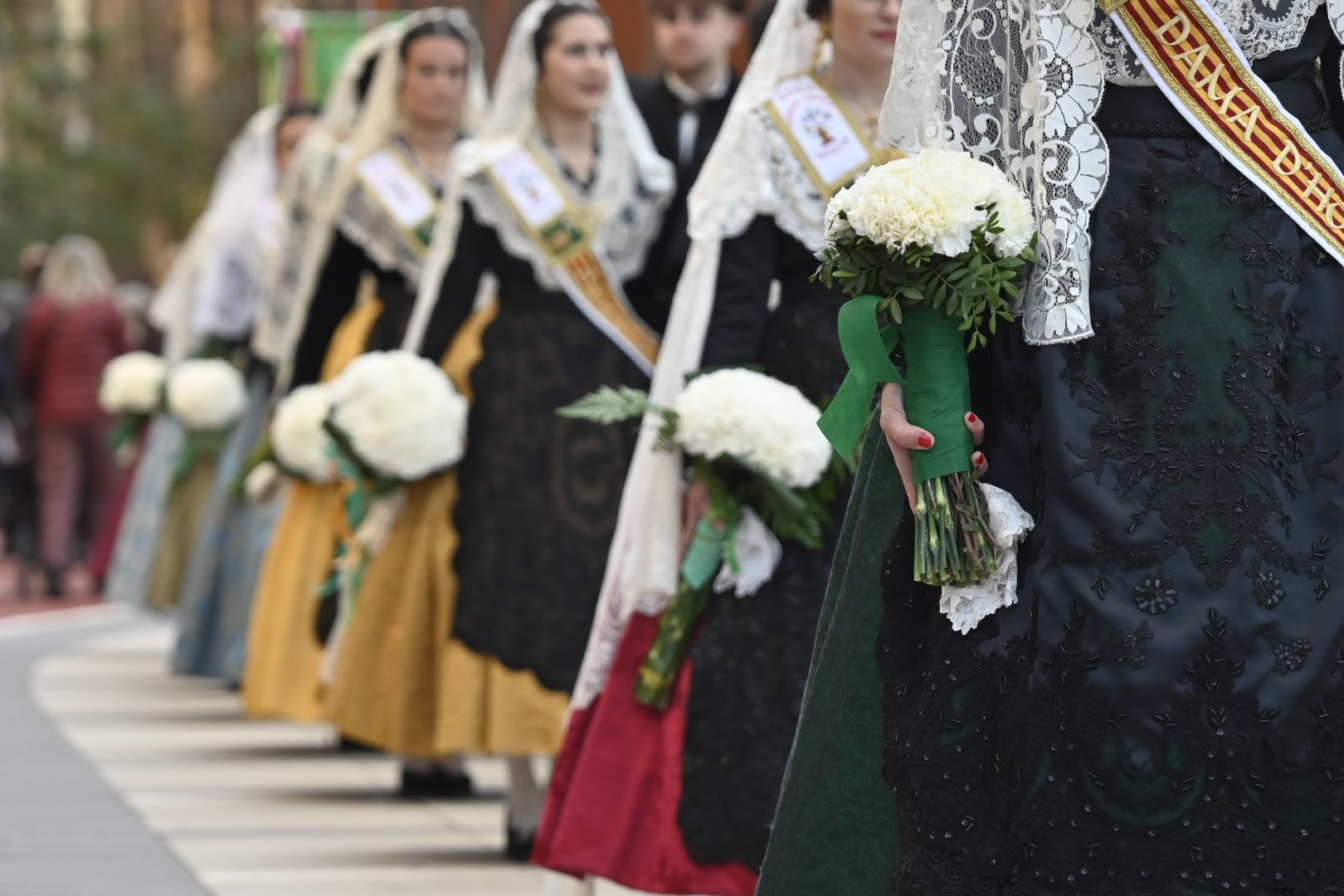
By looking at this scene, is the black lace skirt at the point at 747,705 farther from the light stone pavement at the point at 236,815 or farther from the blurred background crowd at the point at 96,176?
the blurred background crowd at the point at 96,176

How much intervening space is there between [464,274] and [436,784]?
161cm

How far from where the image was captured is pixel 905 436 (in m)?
3.10

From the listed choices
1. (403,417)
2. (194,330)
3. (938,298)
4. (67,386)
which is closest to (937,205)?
(938,298)

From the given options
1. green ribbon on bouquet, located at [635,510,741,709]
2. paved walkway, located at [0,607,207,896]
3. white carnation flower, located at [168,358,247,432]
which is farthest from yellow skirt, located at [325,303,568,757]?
white carnation flower, located at [168,358,247,432]

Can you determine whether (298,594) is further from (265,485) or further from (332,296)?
(332,296)

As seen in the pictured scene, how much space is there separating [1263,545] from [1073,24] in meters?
0.64

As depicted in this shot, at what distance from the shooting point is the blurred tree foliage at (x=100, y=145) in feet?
91.8

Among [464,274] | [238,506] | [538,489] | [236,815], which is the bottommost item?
[236,815]

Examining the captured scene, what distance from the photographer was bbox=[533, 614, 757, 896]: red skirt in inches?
167

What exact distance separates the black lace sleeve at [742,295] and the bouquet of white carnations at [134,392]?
20.6ft

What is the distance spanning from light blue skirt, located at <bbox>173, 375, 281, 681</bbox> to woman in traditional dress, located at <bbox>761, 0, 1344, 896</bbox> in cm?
617

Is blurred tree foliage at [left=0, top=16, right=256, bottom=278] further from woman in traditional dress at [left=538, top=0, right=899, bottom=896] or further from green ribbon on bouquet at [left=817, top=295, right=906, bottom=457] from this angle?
green ribbon on bouquet at [left=817, top=295, right=906, bottom=457]

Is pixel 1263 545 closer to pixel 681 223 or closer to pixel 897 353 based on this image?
pixel 897 353

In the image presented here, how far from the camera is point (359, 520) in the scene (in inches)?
247
